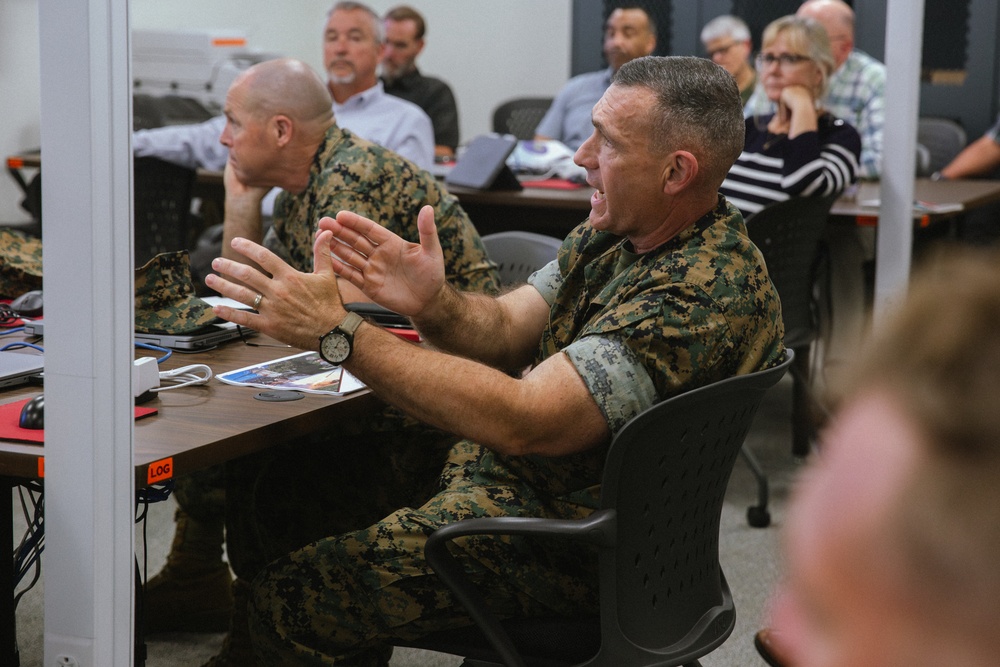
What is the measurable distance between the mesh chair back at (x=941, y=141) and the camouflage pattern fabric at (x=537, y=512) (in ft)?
14.4

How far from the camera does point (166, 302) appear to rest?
1.99 meters

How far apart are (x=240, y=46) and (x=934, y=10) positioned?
383 centimetres

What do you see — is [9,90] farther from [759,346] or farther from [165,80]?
[165,80]

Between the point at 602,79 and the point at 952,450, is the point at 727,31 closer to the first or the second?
the point at 602,79

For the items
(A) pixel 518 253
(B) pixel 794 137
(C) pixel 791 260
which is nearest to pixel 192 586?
(A) pixel 518 253

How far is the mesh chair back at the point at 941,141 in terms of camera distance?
5543 mm

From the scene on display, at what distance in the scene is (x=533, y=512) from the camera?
1.57 meters

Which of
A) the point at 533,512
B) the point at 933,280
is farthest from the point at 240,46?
the point at 933,280

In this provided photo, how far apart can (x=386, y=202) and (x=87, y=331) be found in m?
1.19

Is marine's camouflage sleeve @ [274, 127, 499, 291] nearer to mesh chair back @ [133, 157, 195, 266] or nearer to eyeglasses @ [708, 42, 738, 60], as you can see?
mesh chair back @ [133, 157, 195, 266]

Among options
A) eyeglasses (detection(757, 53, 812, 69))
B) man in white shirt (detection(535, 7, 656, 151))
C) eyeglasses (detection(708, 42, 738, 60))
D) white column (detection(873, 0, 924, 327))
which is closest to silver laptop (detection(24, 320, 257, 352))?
white column (detection(873, 0, 924, 327))

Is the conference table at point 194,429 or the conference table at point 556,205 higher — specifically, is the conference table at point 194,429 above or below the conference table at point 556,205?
below

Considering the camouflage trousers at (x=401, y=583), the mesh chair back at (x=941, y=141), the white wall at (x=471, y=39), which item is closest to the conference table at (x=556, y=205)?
the mesh chair back at (x=941, y=141)

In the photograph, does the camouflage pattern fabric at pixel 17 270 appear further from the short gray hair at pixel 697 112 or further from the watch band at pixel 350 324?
the short gray hair at pixel 697 112
